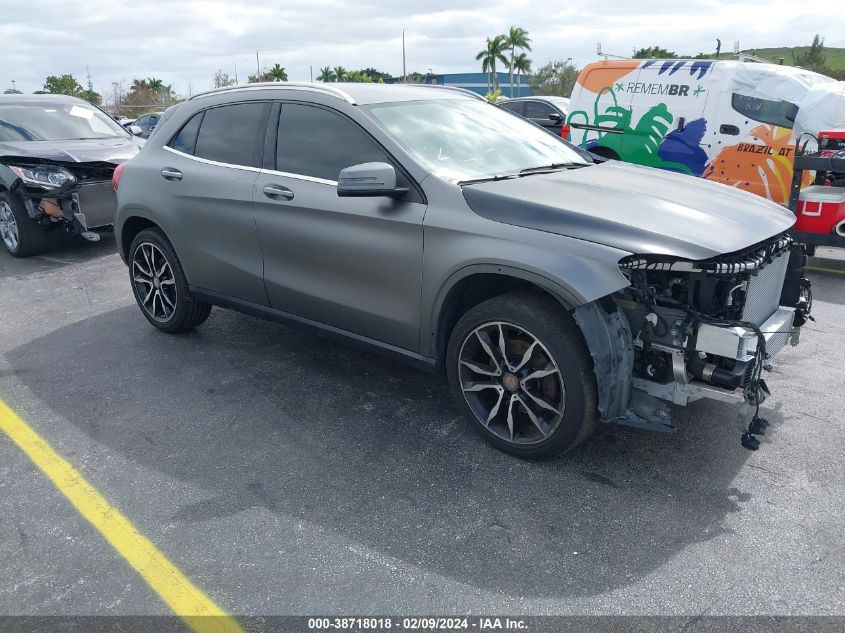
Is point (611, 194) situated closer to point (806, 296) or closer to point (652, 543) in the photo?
point (806, 296)

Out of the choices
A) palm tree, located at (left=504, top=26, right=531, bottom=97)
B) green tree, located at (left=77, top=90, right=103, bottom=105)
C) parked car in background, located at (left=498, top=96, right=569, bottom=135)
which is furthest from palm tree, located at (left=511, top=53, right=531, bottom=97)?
parked car in background, located at (left=498, top=96, right=569, bottom=135)

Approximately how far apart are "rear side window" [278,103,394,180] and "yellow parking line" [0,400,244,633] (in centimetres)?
211

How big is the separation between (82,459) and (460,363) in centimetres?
207

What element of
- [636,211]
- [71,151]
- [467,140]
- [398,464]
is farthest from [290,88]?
[71,151]

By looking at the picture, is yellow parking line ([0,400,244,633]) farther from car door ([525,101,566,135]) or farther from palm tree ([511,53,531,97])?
palm tree ([511,53,531,97])

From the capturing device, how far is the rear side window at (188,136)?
499 centimetres

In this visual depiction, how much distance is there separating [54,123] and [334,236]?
705 centimetres

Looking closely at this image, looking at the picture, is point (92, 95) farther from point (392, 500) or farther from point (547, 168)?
point (392, 500)

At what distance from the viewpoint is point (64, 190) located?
794 centimetres

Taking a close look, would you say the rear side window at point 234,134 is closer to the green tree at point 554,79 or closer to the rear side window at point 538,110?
the rear side window at point 538,110

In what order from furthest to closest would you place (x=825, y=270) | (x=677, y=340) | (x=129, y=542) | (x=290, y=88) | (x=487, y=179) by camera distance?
1. (x=825, y=270)
2. (x=290, y=88)
3. (x=487, y=179)
4. (x=677, y=340)
5. (x=129, y=542)

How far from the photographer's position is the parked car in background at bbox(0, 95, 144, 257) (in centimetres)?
796

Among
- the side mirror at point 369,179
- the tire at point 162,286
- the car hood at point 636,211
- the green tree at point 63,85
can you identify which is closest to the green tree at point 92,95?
the green tree at point 63,85

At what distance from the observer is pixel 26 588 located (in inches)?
106
